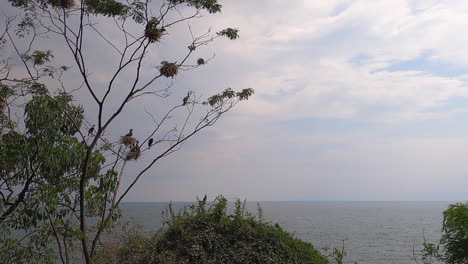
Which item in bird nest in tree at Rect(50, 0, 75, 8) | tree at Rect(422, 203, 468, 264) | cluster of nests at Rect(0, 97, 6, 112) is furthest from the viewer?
tree at Rect(422, 203, 468, 264)

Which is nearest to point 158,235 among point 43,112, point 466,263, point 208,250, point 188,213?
point 188,213

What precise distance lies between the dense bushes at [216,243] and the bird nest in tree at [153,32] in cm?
482

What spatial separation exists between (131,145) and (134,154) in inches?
7.5

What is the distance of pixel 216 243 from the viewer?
10148mm

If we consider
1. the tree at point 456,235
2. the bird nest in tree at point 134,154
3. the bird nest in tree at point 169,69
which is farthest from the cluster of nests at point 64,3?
the tree at point 456,235

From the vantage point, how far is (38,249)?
29.3 feet

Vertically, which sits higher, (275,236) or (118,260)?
(275,236)

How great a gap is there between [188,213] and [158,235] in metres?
0.99

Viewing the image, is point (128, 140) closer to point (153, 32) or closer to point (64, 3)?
point (153, 32)

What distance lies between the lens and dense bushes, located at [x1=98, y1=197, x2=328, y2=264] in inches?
388

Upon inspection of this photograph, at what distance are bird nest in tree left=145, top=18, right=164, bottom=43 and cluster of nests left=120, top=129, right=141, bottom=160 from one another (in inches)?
69.9

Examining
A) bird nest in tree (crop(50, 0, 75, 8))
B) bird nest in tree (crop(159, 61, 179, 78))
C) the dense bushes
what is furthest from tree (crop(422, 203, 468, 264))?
bird nest in tree (crop(50, 0, 75, 8))

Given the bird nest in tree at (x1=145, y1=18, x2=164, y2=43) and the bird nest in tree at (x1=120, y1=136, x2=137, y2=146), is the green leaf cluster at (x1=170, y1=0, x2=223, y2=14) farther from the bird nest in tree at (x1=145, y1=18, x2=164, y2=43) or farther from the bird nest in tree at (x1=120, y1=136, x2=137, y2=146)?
the bird nest in tree at (x1=120, y1=136, x2=137, y2=146)

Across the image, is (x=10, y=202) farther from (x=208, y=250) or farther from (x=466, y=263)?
(x=466, y=263)
